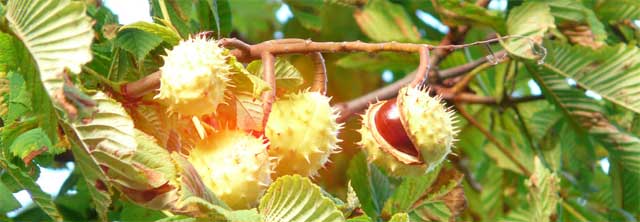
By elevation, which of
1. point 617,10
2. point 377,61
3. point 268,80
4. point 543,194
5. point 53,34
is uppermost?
point 53,34

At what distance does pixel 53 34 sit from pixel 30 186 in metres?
0.38

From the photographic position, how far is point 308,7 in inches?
90.0

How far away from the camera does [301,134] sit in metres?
1.28

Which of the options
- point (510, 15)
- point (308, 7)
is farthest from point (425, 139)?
point (308, 7)

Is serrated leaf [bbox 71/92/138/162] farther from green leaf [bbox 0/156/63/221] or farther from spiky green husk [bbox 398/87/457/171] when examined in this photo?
spiky green husk [bbox 398/87/457/171]

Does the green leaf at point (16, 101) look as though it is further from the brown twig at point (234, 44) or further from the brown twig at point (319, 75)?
the brown twig at point (319, 75)

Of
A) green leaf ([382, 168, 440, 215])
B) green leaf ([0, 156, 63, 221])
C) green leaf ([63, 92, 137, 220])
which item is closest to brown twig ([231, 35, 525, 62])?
green leaf ([63, 92, 137, 220])

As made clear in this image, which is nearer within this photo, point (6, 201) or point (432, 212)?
point (6, 201)

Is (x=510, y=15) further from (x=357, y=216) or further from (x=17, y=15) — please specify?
(x=17, y=15)

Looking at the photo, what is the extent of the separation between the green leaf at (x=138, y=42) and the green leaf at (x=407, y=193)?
55 centimetres

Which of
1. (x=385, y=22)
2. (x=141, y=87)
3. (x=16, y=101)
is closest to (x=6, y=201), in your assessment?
(x=16, y=101)

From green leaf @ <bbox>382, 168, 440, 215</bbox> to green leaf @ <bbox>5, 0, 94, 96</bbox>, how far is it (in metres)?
0.81

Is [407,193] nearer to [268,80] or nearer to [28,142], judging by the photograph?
[268,80]

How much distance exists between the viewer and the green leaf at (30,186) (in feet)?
4.38
